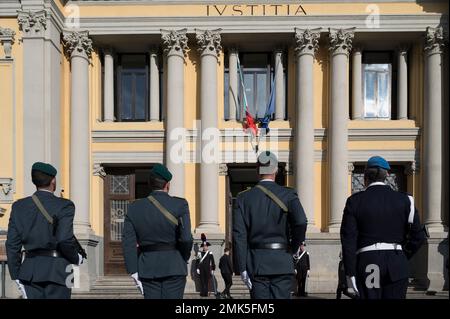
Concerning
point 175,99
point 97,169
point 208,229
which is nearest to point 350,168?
point 208,229

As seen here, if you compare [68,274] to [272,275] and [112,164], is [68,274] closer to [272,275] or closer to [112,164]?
[272,275]

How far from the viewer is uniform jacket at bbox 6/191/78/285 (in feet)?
24.2

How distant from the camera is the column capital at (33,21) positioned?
20.1 m

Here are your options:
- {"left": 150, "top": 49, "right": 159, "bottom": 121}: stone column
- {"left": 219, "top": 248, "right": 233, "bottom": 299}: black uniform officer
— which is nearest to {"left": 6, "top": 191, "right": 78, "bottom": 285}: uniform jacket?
{"left": 219, "top": 248, "right": 233, "bottom": 299}: black uniform officer

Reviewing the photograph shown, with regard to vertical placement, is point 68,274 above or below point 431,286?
above

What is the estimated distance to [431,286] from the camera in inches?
812

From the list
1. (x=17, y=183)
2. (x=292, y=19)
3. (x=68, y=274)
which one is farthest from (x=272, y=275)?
(x=292, y=19)

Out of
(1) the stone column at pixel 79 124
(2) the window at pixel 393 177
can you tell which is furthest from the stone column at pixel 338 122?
(1) the stone column at pixel 79 124

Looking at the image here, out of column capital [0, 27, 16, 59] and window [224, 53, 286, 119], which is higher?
column capital [0, 27, 16, 59]

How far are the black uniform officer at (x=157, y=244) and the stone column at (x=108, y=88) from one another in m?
15.4

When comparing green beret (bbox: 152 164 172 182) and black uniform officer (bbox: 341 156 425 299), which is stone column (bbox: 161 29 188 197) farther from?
black uniform officer (bbox: 341 156 425 299)

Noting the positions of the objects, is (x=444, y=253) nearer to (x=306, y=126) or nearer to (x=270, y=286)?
(x=306, y=126)

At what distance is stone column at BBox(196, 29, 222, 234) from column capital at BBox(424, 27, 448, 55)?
22.1 ft

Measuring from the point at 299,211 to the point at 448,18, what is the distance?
Answer: 1598 centimetres
